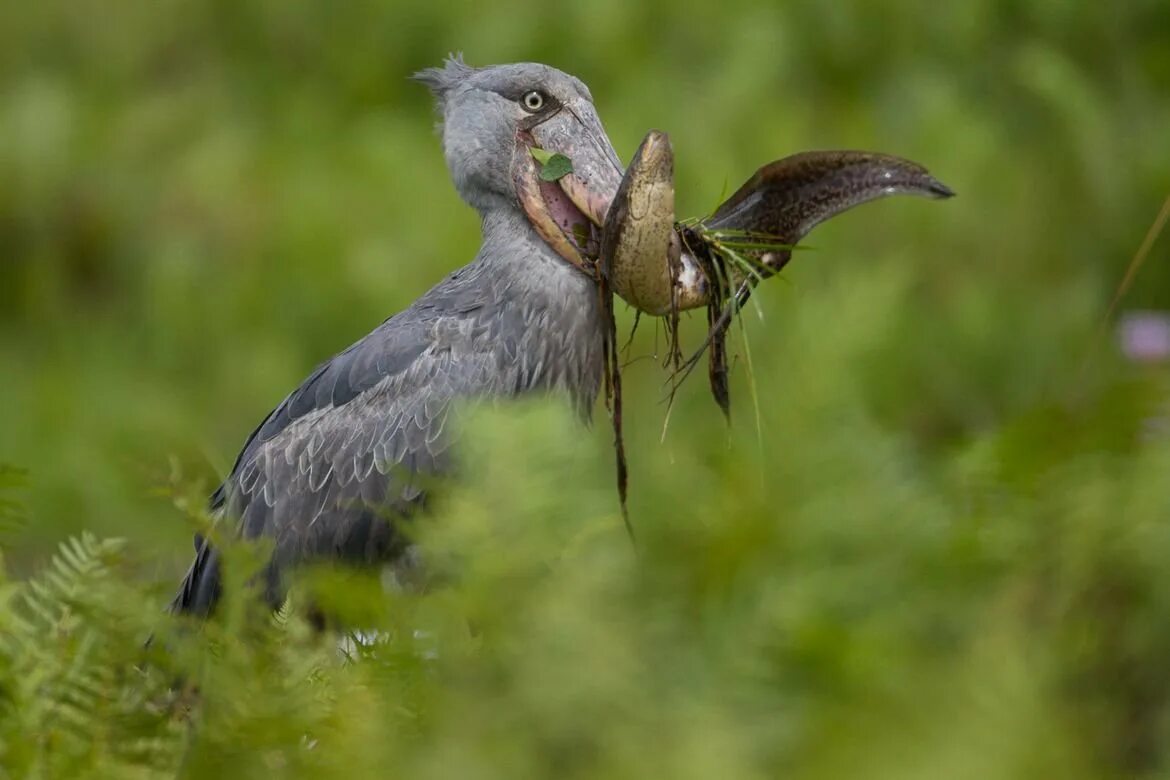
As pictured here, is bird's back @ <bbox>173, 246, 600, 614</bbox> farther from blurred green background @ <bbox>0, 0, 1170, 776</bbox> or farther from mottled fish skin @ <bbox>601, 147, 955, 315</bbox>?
mottled fish skin @ <bbox>601, 147, 955, 315</bbox>

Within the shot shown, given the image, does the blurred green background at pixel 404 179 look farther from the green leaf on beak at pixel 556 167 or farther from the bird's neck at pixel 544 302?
the green leaf on beak at pixel 556 167

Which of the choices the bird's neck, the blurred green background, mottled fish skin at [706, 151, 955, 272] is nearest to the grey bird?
the bird's neck

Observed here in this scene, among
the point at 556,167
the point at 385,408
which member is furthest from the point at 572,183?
the point at 385,408

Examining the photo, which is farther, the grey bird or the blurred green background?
the blurred green background

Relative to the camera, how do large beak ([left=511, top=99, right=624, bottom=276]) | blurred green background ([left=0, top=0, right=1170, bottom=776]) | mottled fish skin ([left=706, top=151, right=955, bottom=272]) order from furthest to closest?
blurred green background ([left=0, top=0, right=1170, bottom=776]), large beak ([left=511, top=99, right=624, bottom=276]), mottled fish skin ([left=706, top=151, right=955, bottom=272])

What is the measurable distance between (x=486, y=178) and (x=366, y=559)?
1.92 ft

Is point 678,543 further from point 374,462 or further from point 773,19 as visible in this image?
point 773,19

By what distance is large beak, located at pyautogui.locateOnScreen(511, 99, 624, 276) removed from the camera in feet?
8.30

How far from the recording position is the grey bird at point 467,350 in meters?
2.61

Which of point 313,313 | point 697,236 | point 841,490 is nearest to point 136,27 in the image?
point 313,313

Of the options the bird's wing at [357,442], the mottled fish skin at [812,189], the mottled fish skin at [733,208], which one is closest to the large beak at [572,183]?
the bird's wing at [357,442]

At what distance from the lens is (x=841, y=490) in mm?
1073

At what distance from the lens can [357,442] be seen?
2.72 metres

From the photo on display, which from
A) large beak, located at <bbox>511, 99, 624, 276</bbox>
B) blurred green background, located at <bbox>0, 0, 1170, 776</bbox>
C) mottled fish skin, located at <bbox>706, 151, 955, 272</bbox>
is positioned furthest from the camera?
blurred green background, located at <bbox>0, 0, 1170, 776</bbox>
